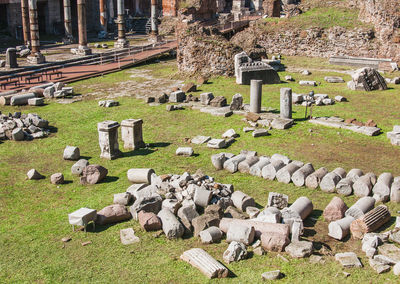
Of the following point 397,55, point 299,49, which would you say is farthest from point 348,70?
point 299,49

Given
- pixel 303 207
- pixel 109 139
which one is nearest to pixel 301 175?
pixel 303 207

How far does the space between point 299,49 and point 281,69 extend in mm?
5621

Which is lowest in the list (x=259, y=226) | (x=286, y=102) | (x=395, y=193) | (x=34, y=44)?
(x=259, y=226)

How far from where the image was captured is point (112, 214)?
31.9 ft

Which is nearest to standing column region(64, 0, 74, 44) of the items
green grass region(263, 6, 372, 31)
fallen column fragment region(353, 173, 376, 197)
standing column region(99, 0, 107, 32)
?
standing column region(99, 0, 107, 32)

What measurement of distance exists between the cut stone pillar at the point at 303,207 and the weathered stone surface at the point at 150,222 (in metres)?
2.57

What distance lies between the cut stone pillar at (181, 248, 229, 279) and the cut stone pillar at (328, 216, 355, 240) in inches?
94.0

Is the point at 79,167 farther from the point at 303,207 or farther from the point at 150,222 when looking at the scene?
the point at 303,207

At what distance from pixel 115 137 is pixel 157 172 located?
1.87m

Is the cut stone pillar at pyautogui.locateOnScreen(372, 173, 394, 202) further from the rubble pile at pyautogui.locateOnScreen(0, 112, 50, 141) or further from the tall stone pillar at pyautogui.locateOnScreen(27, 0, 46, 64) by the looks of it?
the tall stone pillar at pyautogui.locateOnScreen(27, 0, 46, 64)

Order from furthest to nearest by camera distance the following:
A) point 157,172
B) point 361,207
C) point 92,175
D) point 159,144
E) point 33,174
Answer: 1. point 159,144
2. point 157,172
3. point 33,174
4. point 92,175
5. point 361,207

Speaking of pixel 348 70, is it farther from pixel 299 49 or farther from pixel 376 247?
pixel 376 247

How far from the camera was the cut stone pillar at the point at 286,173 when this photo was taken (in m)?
11.5

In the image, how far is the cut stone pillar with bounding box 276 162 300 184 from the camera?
37.6 feet
